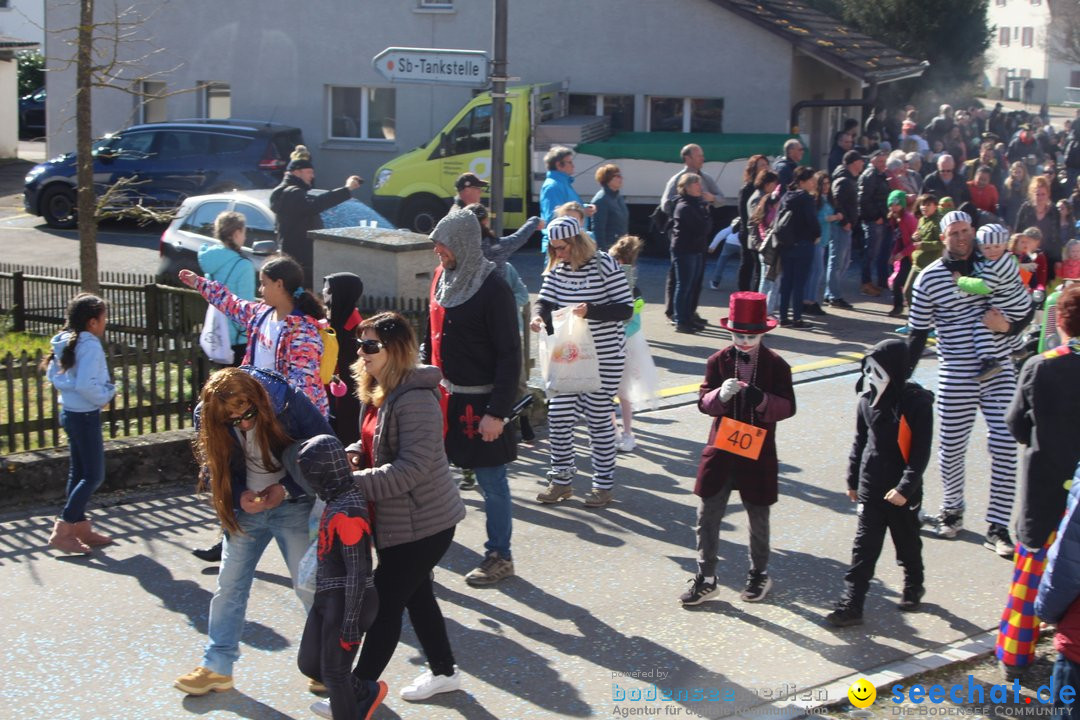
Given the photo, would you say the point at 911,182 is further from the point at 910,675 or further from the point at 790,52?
the point at 910,675

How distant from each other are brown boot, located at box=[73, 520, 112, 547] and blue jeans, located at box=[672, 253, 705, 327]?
7.42 metres

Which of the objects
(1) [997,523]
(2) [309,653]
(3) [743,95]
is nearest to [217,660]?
(2) [309,653]

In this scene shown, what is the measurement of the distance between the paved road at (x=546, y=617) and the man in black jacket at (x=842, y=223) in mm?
7268

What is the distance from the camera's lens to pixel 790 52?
21.7 meters

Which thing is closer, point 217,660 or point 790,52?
point 217,660

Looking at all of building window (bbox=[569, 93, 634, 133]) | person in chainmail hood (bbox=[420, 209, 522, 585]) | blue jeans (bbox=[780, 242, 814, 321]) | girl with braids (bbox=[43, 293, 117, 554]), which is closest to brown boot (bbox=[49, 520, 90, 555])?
girl with braids (bbox=[43, 293, 117, 554])

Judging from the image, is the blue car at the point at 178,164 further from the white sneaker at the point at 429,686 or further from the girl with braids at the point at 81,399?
the white sneaker at the point at 429,686

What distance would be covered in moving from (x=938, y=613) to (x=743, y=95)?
1653 centimetres

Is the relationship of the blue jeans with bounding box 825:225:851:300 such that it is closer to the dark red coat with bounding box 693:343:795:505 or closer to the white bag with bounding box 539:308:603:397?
the white bag with bounding box 539:308:603:397

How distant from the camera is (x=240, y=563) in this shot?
5.41 meters

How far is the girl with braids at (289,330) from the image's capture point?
632 centimetres

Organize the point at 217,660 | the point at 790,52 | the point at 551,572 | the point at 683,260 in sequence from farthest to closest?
the point at 790,52 → the point at 683,260 → the point at 551,572 → the point at 217,660

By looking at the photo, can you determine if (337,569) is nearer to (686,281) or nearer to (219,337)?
(219,337)

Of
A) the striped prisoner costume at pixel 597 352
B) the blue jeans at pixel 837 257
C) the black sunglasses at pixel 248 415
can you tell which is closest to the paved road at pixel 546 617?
the striped prisoner costume at pixel 597 352
